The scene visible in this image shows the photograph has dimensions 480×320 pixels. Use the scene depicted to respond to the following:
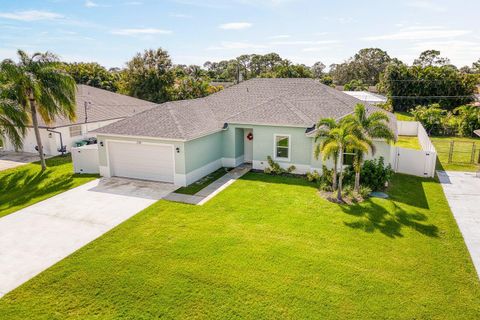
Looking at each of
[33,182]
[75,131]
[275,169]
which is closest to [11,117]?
[33,182]

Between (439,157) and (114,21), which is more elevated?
(114,21)

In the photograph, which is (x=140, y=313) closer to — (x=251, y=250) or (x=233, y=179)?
(x=251, y=250)

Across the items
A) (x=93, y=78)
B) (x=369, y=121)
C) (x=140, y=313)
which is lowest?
(x=140, y=313)

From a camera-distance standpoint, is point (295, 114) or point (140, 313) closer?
point (140, 313)

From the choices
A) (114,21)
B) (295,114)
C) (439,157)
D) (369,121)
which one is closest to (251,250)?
(369,121)

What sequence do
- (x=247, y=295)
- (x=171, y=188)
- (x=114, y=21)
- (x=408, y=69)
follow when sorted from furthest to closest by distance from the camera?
(x=408, y=69)
(x=114, y=21)
(x=171, y=188)
(x=247, y=295)

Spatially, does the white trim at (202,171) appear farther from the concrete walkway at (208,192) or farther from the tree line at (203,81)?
the tree line at (203,81)

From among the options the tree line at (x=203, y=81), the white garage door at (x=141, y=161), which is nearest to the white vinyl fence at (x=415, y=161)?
the white garage door at (x=141, y=161)
